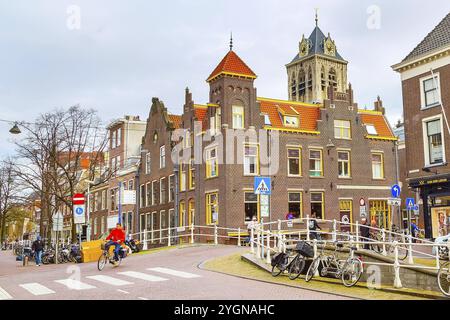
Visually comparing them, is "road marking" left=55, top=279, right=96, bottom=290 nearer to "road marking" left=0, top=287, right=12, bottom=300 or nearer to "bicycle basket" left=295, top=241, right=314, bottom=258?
"road marking" left=0, top=287, right=12, bottom=300

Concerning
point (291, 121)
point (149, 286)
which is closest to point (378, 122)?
point (291, 121)

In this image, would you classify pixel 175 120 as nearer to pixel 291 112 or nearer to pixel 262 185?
pixel 291 112

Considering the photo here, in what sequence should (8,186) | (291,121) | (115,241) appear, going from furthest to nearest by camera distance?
(8,186)
(291,121)
(115,241)

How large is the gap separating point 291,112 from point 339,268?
24603mm

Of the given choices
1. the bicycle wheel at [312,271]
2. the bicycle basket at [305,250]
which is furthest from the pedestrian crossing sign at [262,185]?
the bicycle wheel at [312,271]

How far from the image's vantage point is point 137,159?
2048 inches

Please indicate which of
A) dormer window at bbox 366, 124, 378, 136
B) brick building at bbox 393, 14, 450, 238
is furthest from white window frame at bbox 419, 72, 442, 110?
dormer window at bbox 366, 124, 378, 136

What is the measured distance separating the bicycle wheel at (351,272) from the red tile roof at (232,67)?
23084 millimetres

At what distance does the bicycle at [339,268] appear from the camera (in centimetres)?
1443

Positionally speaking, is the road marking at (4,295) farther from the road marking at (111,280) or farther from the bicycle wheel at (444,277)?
the bicycle wheel at (444,277)

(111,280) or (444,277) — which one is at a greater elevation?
(444,277)

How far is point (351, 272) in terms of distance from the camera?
1448 cm
